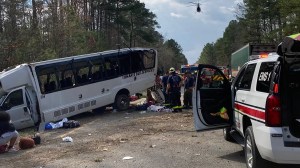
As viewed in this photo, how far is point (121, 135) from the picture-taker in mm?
12461

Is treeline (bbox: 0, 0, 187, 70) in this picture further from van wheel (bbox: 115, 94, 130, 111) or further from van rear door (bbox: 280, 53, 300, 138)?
van rear door (bbox: 280, 53, 300, 138)

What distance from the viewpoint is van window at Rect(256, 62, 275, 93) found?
629cm

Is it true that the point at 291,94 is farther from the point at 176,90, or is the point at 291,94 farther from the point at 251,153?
the point at 176,90

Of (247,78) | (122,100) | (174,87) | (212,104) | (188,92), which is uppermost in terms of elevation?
(247,78)

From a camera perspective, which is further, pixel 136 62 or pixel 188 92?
pixel 136 62

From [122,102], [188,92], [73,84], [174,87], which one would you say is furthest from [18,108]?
[188,92]

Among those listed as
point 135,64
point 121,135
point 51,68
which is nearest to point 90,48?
point 135,64

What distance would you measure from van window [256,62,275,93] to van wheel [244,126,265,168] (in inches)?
27.2

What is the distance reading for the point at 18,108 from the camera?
15.8m

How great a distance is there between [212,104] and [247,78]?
48.6 inches

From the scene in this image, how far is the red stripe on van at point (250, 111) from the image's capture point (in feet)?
19.9

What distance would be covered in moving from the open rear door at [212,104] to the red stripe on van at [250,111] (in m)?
0.54

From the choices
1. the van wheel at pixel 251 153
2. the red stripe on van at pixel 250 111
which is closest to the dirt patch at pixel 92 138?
the red stripe on van at pixel 250 111

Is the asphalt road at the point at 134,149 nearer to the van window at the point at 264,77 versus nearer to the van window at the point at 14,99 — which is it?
the van window at the point at 264,77
